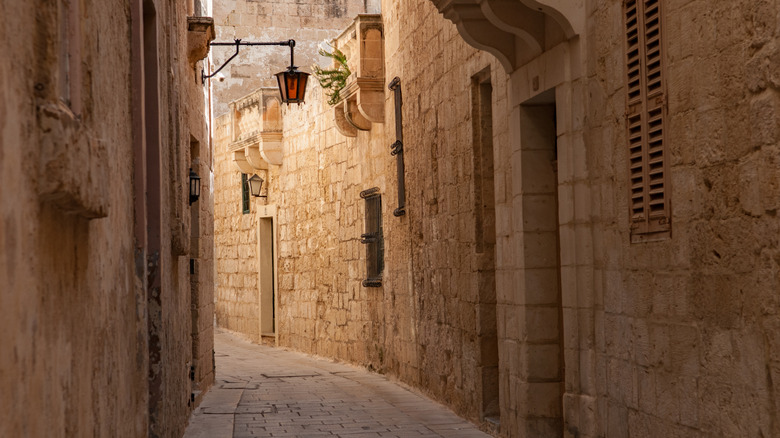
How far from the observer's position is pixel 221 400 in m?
11.1

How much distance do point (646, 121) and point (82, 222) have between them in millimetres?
3087

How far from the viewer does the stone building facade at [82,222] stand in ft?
8.04

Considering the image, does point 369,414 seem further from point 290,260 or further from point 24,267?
point 290,260

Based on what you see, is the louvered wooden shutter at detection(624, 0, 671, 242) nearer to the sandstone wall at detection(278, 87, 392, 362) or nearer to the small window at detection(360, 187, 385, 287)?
the sandstone wall at detection(278, 87, 392, 362)

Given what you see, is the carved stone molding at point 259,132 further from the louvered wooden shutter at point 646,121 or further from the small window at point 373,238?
the louvered wooden shutter at point 646,121

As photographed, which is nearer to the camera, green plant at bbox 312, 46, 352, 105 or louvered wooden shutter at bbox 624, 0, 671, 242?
louvered wooden shutter at bbox 624, 0, 671, 242

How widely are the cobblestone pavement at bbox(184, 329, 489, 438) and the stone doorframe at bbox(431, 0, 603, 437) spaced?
4.05 feet

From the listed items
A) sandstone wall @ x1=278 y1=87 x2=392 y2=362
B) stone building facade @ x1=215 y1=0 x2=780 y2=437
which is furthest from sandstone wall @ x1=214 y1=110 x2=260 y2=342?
stone building facade @ x1=215 y1=0 x2=780 y2=437

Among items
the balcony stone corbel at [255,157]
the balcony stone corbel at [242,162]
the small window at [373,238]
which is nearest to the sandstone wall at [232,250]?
the balcony stone corbel at [242,162]

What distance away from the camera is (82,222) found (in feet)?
11.2

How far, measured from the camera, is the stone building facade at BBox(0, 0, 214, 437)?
2449mm

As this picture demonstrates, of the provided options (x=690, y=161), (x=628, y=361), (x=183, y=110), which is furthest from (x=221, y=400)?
(x=690, y=161)

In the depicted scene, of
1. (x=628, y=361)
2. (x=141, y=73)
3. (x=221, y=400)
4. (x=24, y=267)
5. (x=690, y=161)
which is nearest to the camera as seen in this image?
(x=24, y=267)

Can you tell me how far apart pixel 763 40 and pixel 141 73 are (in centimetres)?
297
